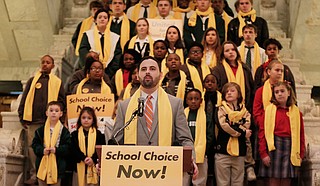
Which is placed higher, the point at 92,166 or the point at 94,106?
the point at 94,106

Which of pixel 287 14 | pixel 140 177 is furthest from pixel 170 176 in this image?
pixel 287 14

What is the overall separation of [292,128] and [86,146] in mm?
2499

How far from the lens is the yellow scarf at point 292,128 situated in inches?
341

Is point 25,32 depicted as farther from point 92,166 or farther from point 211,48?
point 92,166

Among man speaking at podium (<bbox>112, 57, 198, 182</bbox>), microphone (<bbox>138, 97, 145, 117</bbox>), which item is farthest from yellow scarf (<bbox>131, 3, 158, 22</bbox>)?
microphone (<bbox>138, 97, 145, 117</bbox>)

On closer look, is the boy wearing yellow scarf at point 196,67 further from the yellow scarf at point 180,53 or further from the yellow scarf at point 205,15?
the yellow scarf at point 205,15

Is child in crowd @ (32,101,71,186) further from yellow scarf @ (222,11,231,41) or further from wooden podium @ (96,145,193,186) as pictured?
yellow scarf @ (222,11,231,41)

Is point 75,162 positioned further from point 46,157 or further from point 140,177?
point 140,177

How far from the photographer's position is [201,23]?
11.5 m

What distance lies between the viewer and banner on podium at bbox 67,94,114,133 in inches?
363

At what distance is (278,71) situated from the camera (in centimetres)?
934

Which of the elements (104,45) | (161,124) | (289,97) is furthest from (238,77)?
(161,124)

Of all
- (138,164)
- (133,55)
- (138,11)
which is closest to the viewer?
(138,164)

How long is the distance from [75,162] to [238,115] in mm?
2057
